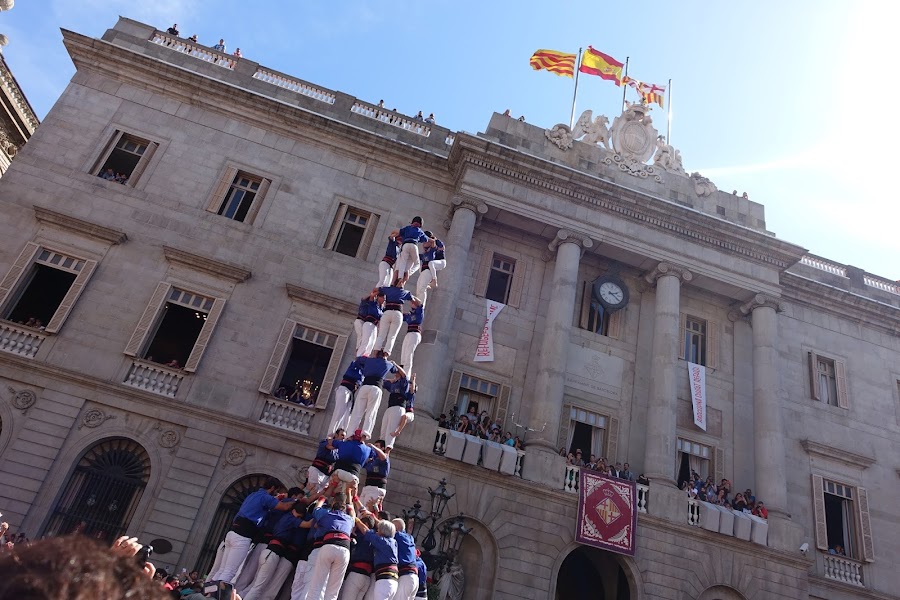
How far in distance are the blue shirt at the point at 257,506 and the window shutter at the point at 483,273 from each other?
14854 mm

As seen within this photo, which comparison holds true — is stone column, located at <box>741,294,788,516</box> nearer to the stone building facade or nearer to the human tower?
the stone building facade

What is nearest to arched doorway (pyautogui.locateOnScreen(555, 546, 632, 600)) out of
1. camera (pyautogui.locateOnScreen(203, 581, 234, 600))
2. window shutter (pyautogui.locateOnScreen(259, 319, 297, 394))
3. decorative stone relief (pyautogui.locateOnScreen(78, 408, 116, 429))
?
window shutter (pyautogui.locateOnScreen(259, 319, 297, 394))

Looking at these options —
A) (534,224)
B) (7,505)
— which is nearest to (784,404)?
(534,224)

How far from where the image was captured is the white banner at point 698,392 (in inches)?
894

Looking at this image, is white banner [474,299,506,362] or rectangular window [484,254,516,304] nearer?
white banner [474,299,506,362]

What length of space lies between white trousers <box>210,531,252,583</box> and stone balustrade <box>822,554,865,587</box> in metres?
20.7

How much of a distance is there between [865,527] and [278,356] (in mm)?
21559

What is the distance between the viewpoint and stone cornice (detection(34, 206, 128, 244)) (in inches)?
805

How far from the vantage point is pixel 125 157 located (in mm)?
22750

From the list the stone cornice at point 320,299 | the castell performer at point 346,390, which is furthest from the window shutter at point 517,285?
the castell performer at point 346,390

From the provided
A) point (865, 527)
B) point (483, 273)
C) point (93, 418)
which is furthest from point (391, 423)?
point (865, 527)

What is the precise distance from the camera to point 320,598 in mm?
8203

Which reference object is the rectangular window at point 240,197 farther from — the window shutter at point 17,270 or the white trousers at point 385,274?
the white trousers at point 385,274

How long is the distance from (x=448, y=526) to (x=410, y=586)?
728cm
